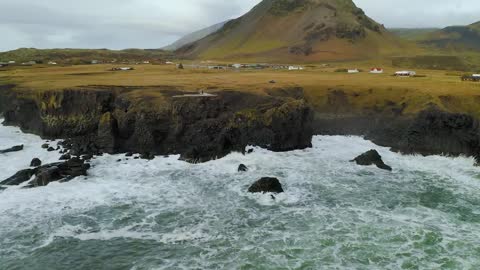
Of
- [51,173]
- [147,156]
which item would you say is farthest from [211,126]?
[51,173]

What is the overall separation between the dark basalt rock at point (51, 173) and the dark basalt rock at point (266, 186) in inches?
568

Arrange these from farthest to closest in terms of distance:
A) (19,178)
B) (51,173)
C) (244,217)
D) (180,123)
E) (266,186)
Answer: (180,123)
(19,178)
(51,173)
(266,186)
(244,217)

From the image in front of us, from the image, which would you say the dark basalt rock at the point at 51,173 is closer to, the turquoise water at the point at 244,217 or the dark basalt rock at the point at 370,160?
the turquoise water at the point at 244,217

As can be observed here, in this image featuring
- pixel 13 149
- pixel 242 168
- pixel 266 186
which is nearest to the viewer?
pixel 266 186

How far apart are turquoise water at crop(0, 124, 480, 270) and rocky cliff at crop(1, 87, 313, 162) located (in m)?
3.01

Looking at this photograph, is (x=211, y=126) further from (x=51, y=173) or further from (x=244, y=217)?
(x=244, y=217)

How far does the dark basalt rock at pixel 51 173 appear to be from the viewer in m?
32.2

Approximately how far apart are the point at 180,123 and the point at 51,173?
1367 cm

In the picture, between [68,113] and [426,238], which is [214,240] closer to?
[426,238]

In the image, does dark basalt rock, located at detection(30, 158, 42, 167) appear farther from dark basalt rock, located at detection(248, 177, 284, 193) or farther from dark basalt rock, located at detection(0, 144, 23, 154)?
dark basalt rock, located at detection(248, 177, 284, 193)

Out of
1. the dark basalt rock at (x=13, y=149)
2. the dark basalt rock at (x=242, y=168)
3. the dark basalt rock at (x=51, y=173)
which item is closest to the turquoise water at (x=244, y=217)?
the dark basalt rock at (x=242, y=168)

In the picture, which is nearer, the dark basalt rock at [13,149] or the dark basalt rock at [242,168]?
the dark basalt rock at [242,168]

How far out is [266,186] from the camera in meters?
30.8

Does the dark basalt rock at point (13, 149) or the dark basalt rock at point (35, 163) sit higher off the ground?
the dark basalt rock at point (13, 149)
